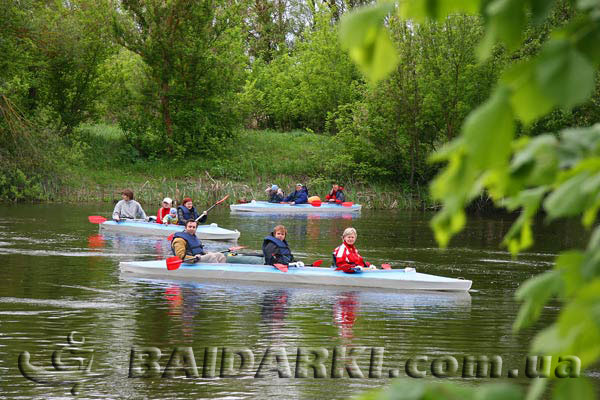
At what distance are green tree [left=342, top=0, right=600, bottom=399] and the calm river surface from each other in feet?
24.2

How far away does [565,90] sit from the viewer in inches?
51.6

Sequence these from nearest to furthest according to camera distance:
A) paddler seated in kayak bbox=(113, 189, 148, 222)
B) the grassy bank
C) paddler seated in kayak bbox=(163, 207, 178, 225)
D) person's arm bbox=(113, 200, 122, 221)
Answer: paddler seated in kayak bbox=(163, 207, 178, 225)
person's arm bbox=(113, 200, 122, 221)
paddler seated in kayak bbox=(113, 189, 148, 222)
the grassy bank

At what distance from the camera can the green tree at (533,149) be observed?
1.34 metres

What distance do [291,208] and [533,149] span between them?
3461 centimetres

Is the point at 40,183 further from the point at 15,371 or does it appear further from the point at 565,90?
the point at 565,90

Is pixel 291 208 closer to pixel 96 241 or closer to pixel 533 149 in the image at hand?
pixel 96 241

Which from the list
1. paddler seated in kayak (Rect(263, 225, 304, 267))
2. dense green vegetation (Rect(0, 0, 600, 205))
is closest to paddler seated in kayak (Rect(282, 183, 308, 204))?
dense green vegetation (Rect(0, 0, 600, 205))

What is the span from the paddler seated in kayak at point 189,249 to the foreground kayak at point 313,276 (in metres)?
0.18

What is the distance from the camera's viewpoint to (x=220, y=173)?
4491 cm

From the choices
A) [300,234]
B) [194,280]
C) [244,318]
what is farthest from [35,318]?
[300,234]

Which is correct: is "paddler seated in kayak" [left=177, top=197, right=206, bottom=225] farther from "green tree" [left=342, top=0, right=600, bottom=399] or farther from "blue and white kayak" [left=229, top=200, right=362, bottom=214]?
"green tree" [left=342, top=0, right=600, bottom=399]

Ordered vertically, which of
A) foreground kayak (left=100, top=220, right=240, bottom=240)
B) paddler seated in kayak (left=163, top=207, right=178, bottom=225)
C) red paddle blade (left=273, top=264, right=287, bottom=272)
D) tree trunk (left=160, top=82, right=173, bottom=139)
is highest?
tree trunk (left=160, top=82, right=173, bottom=139)

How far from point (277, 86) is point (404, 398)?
55.3m

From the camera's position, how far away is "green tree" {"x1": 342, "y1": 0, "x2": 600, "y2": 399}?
52.7 inches
